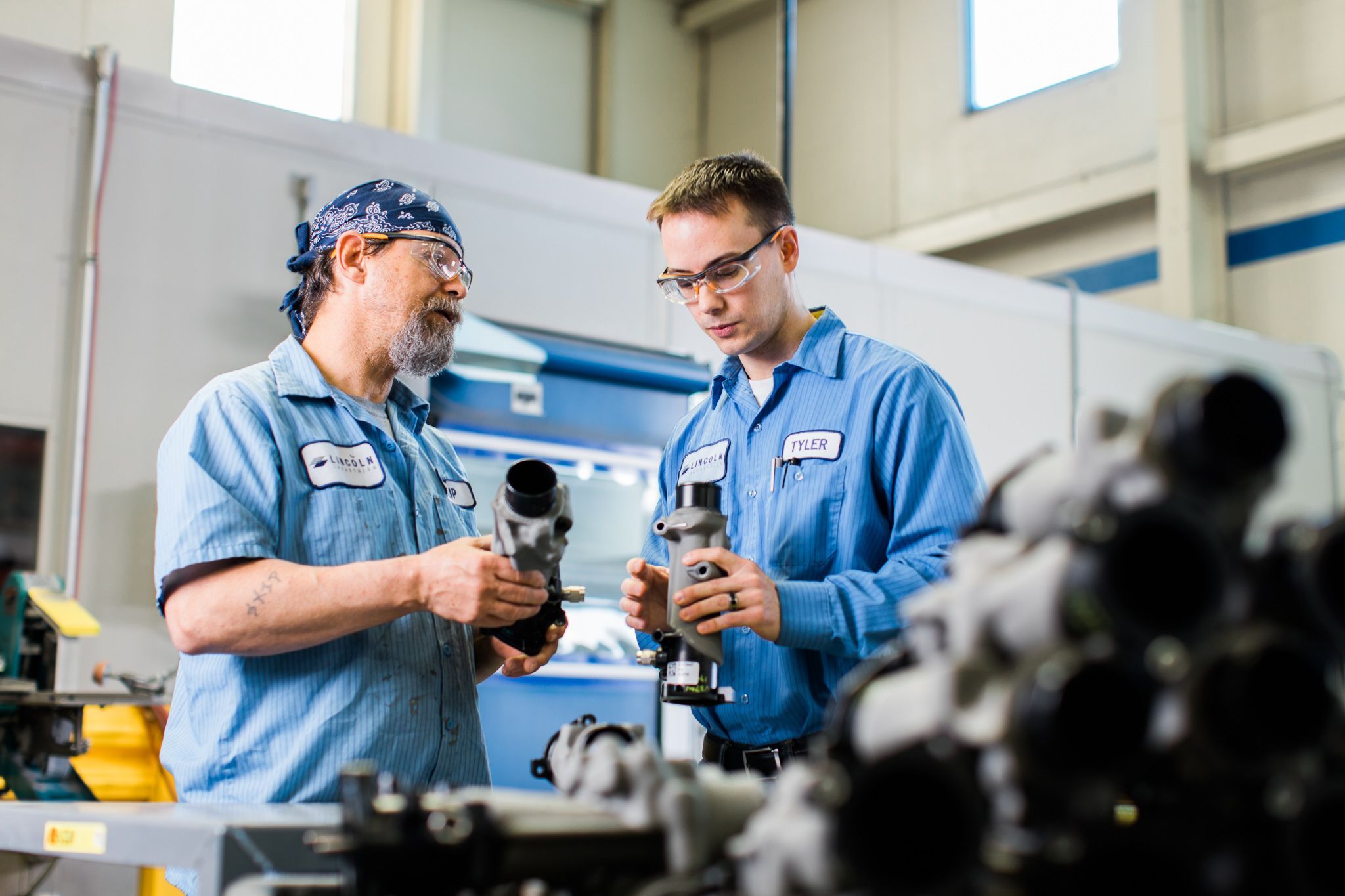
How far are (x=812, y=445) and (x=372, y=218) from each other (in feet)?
2.62

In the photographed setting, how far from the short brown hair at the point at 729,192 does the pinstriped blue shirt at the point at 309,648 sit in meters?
0.59

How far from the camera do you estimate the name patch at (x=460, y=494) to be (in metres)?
2.07

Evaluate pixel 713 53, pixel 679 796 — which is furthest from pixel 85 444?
pixel 713 53

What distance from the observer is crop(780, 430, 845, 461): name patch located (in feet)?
6.16

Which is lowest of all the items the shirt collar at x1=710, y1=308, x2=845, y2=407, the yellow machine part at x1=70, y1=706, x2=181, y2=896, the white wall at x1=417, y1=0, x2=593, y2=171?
the yellow machine part at x1=70, y1=706, x2=181, y2=896

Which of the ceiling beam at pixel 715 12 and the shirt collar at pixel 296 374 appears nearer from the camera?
the shirt collar at pixel 296 374

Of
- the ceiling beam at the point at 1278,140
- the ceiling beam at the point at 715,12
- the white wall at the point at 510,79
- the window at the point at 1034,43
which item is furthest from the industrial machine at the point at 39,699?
the ceiling beam at the point at 715,12

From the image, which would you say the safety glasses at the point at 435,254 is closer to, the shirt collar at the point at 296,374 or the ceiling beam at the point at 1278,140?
the shirt collar at the point at 296,374

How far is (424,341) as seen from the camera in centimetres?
203

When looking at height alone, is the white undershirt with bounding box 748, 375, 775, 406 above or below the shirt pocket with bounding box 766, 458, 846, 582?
above

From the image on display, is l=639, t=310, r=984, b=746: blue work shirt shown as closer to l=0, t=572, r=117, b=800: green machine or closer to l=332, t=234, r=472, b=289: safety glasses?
l=332, t=234, r=472, b=289: safety glasses

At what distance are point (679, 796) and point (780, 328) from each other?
50.4 inches

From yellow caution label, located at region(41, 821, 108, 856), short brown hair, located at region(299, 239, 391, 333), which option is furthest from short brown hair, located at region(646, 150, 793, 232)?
yellow caution label, located at region(41, 821, 108, 856)

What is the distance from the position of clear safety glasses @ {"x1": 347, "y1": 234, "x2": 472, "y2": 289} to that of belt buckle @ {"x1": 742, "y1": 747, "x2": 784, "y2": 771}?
2.94 feet
